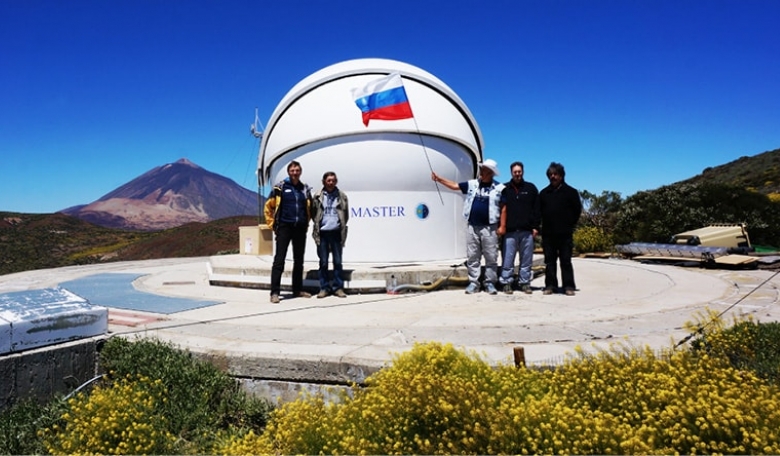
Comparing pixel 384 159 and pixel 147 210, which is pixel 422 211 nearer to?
pixel 384 159

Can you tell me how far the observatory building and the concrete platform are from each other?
1365 mm

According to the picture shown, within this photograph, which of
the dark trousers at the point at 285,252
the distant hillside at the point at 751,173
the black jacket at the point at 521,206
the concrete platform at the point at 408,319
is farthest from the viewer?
the distant hillside at the point at 751,173

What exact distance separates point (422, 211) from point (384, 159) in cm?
122

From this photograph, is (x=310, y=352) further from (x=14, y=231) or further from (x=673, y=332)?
(x=14, y=231)

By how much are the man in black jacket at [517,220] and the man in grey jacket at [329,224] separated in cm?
236

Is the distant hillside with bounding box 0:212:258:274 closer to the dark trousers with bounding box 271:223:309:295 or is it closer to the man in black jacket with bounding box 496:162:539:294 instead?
the dark trousers with bounding box 271:223:309:295

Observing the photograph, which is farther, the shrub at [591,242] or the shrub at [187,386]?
the shrub at [591,242]

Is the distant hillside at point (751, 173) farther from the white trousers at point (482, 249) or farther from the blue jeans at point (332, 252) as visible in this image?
the blue jeans at point (332, 252)

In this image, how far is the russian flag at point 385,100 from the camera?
8984 millimetres

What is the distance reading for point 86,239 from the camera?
129 ft

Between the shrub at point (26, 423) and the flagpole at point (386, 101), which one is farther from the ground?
the flagpole at point (386, 101)

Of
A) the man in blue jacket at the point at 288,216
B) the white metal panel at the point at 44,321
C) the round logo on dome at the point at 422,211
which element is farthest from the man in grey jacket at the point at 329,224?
the white metal panel at the point at 44,321

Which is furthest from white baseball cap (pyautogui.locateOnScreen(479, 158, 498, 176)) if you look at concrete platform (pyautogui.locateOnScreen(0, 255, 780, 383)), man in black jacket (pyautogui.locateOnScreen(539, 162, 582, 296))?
concrete platform (pyautogui.locateOnScreen(0, 255, 780, 383))

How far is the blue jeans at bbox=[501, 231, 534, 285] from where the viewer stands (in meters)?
7.09
